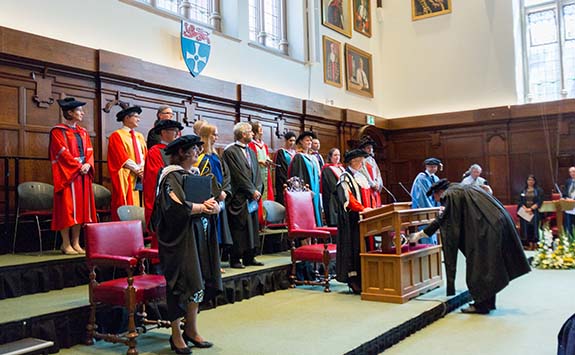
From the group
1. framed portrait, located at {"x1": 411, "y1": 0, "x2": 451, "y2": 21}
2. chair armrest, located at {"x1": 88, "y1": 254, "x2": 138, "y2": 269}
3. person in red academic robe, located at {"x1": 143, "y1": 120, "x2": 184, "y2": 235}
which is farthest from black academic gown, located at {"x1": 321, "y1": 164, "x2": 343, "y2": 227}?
framed portrait, located at {"x1": 411, "y1": 0, "x2": 451, "y2": 21}

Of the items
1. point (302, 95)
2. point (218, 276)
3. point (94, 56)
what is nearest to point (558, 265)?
point (302, 95)

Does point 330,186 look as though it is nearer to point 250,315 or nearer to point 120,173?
point 250,315

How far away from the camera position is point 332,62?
1177cm

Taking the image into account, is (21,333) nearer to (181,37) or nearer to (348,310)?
(348,310)

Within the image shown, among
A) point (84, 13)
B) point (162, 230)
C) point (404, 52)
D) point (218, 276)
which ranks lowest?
point (218, 276)

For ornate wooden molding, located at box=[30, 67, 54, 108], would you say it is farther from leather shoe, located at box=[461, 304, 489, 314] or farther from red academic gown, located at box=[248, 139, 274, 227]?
leather shoe, located at box=[461, 304, 489, 314]

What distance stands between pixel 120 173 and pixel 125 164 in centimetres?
12

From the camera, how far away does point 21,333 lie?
3.59 meters

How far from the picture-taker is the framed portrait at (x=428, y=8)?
13148 millimetres

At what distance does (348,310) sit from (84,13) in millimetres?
4853

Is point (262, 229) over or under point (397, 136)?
under

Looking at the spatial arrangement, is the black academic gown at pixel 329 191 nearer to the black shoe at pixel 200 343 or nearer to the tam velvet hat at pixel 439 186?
the tam velvet hat at pixel 439 186

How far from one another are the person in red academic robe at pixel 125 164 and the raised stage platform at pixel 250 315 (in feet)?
3.03

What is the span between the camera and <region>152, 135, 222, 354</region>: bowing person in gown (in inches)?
141
